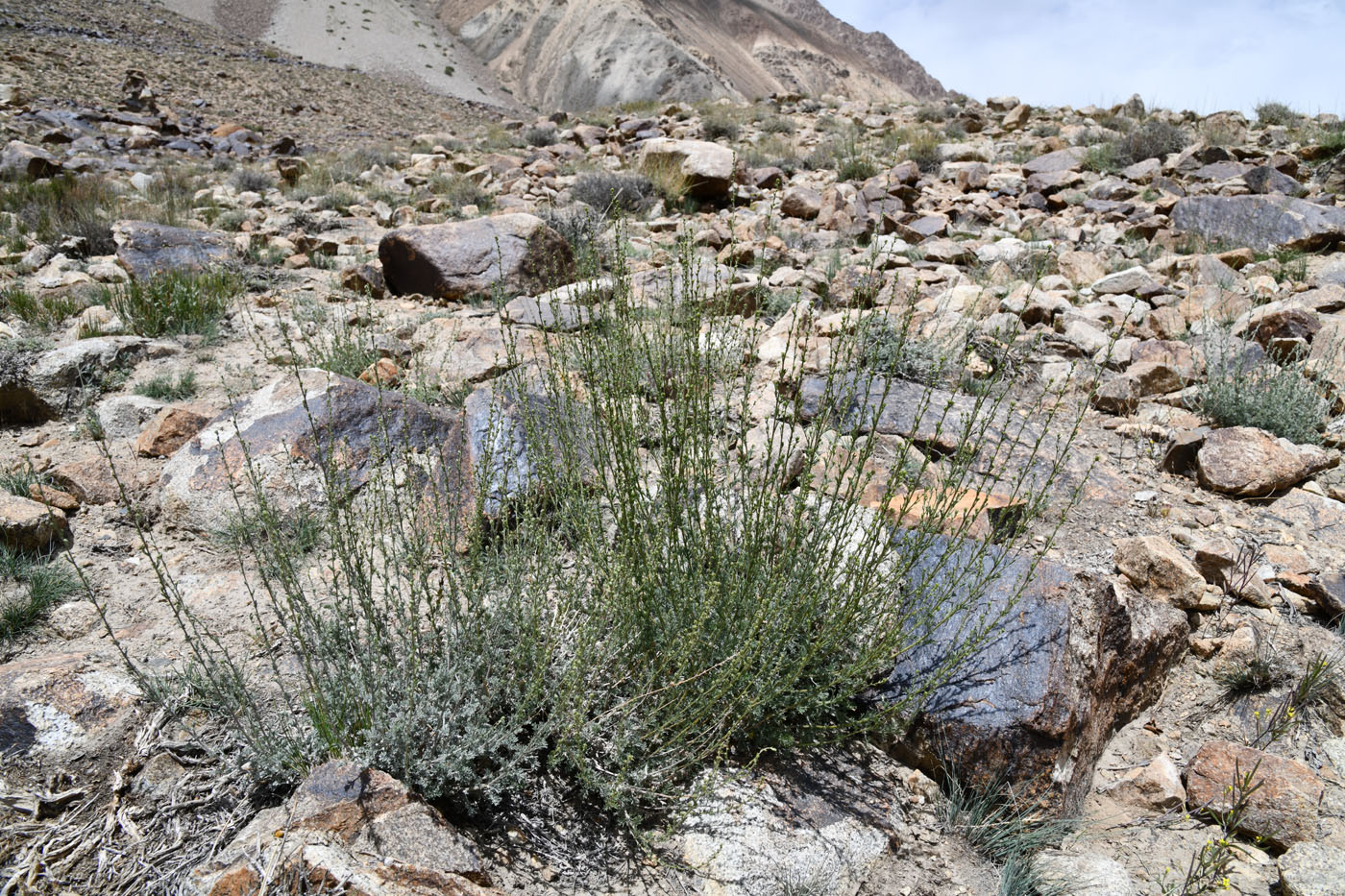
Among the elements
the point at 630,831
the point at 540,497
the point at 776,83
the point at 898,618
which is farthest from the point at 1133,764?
the point at 776,83

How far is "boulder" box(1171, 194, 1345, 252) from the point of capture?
602 centimetres

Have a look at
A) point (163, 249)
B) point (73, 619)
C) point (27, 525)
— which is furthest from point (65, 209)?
point (73, 619)

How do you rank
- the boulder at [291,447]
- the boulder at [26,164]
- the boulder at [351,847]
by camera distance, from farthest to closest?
the boulder at [26,164] → the boulder at [291,447] → the boulder at [351,847]

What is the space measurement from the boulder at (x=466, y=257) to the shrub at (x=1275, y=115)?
12.1 meters

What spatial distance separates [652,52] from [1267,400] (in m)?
33.3

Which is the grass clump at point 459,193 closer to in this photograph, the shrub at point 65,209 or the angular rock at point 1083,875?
the shrub at point 65,209

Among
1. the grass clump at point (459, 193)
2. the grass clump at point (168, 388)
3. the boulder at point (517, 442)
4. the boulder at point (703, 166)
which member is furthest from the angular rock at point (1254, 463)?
the grass clump at point (459, 193)

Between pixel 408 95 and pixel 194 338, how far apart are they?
24.5m

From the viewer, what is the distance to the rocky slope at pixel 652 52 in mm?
31766

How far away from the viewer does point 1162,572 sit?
289 centimetres

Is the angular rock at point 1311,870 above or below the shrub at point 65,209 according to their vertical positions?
above

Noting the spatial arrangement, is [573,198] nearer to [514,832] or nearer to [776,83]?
[514,832]

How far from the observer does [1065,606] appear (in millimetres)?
2365

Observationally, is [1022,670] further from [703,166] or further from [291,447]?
[703,166]
